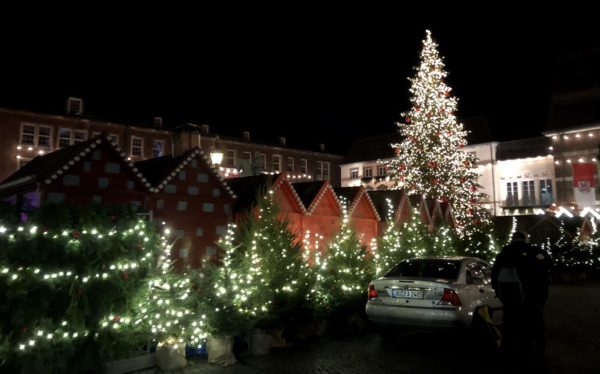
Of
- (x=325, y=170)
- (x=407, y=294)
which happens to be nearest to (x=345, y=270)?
(x=407, y=294)

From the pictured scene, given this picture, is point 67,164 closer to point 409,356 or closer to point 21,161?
point 409,356

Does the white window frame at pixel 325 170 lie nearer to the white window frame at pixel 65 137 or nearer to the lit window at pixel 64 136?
the white window frame at pixel 65 137

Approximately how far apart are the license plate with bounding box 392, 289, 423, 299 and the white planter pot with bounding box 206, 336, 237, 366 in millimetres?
3350

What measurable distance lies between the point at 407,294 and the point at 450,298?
0.83 m

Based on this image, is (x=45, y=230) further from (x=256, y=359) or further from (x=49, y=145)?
(x=49, y=145)

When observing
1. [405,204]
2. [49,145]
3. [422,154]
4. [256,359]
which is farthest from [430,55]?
[49,145]

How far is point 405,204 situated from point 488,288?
14.1 metres

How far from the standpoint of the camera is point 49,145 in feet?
140

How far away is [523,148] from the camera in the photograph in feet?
169

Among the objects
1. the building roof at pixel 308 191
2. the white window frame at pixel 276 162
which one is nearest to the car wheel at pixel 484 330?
the building roof at pixel 308 191

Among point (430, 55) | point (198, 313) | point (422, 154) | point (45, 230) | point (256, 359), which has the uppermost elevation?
point (430, 55)

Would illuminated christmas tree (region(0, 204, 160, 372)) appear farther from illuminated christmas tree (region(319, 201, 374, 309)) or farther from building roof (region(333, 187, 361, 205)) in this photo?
building roof (region(333, 187, 361, 205))

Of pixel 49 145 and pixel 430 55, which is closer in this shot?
pixel 430 55

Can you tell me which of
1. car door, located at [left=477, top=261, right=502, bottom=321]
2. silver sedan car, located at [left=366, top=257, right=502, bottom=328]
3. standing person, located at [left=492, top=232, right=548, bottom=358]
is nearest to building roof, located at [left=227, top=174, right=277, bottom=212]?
silver sedan car, located at [left=366, top=257, right=502, bottom=328]
